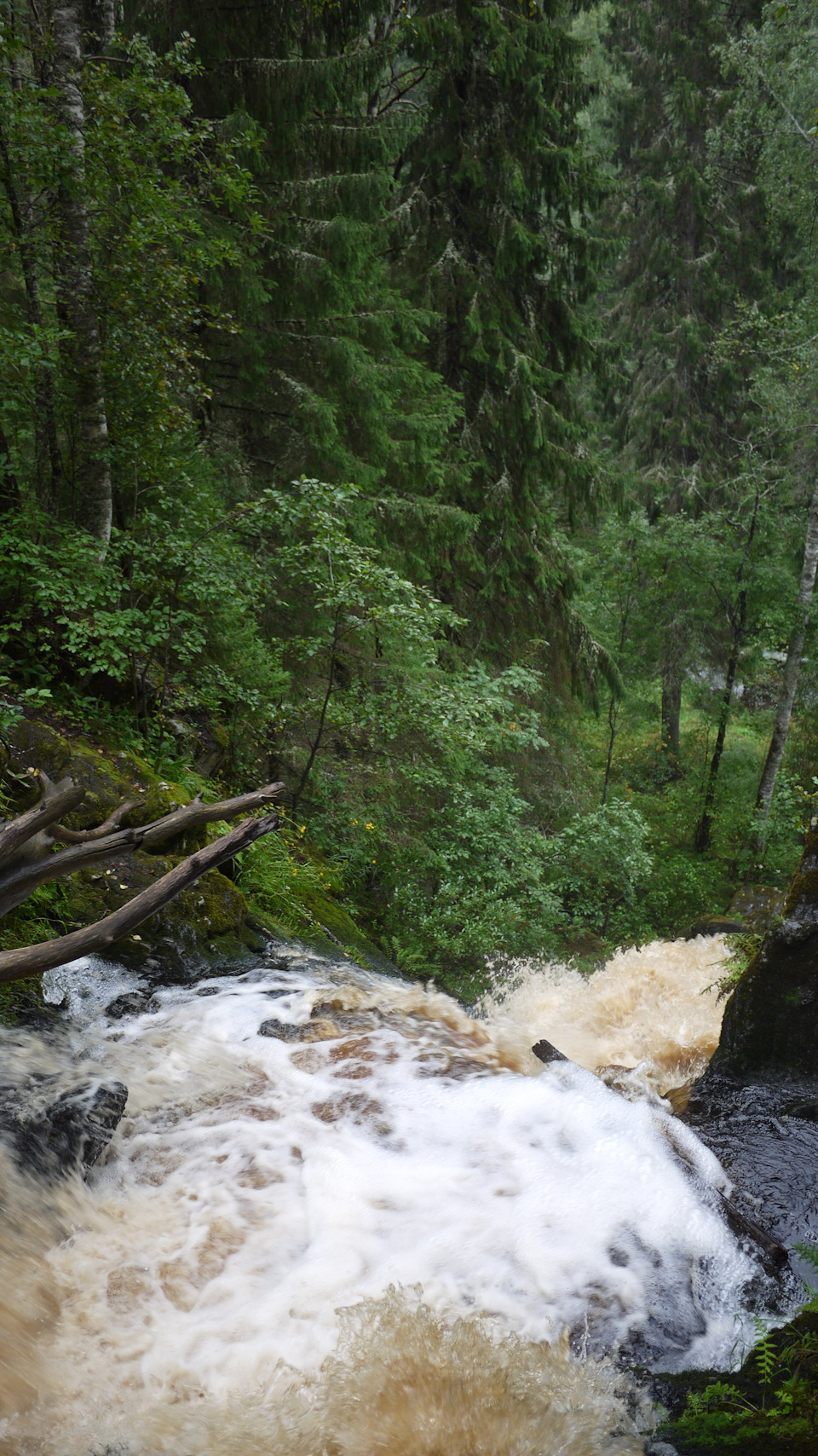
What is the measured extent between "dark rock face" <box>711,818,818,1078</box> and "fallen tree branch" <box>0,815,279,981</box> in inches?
116

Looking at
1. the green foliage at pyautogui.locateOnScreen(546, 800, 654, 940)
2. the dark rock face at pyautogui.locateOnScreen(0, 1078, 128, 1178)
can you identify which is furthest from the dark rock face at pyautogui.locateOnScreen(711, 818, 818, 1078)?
the green foliage at pyautogui.locateOnScreen(546, 800, 654, 940)

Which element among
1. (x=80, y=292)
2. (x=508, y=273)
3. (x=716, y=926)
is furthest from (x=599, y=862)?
(x=80, y=292)

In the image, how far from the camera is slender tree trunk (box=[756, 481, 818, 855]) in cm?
1209

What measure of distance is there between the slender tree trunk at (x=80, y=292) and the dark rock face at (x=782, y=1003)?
5.06 meters

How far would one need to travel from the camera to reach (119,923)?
125 inches

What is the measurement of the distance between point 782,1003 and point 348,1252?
2668 mm

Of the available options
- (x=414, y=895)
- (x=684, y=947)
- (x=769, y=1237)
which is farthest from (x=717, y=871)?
(x=769, y=1237)

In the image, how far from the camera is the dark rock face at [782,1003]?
4.19m

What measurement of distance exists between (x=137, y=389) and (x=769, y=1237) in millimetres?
6641

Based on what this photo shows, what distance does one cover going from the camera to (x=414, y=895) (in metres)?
8.15

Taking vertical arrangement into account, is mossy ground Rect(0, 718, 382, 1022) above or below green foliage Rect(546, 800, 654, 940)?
above

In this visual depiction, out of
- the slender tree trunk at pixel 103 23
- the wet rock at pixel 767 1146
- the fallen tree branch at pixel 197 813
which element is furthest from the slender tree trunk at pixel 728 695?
the fallen tree branch at pixel 197 813

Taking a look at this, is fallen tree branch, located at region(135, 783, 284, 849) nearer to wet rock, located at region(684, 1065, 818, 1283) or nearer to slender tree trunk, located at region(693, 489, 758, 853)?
wet rock, located at region(684, 1065, 818, 1283)

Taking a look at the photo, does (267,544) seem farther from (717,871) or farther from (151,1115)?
(717,871)
